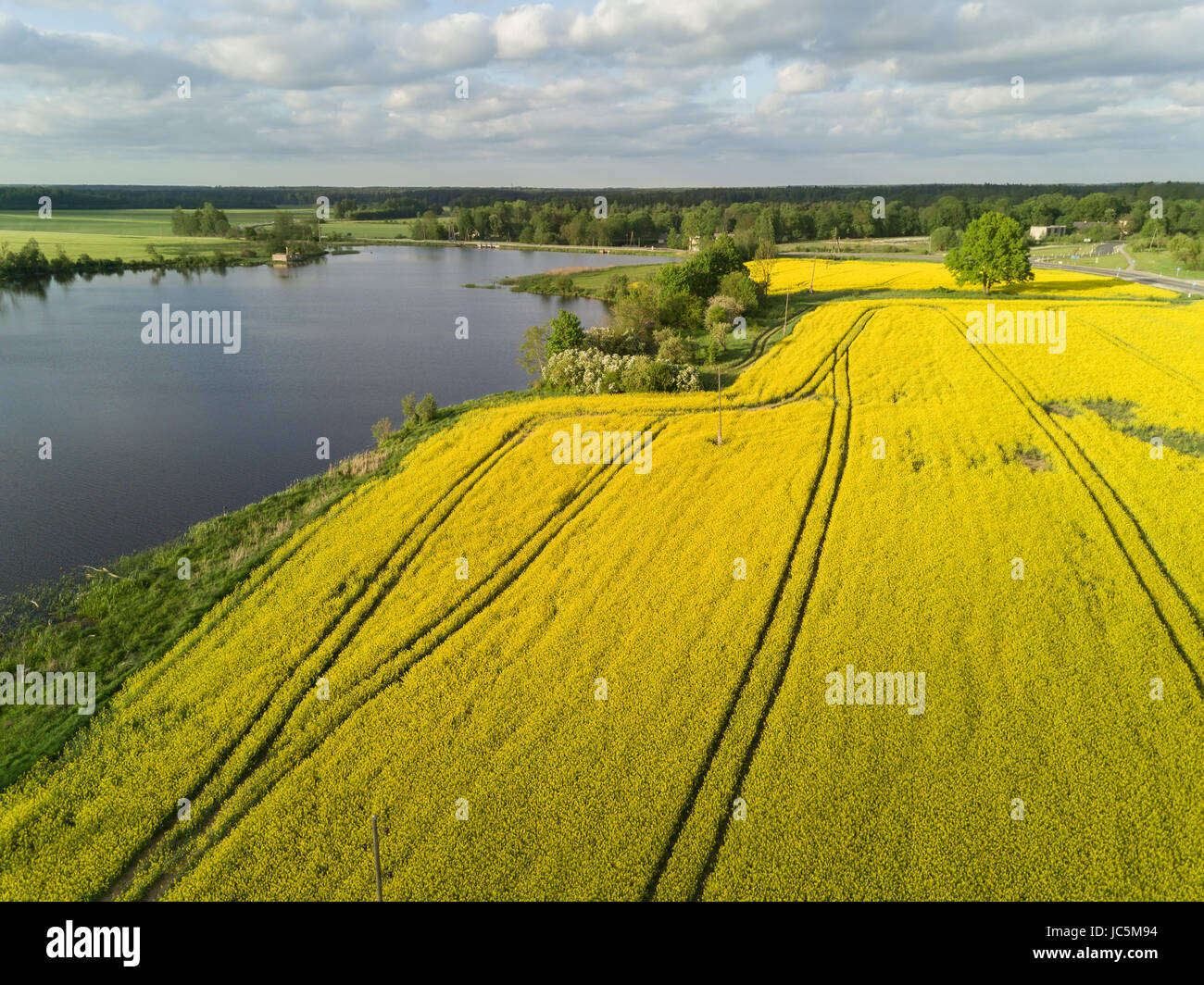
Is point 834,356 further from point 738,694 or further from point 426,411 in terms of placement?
point 738,694

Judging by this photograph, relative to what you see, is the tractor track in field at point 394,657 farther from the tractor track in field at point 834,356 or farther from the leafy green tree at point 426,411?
the tractor track in field at point 834,356

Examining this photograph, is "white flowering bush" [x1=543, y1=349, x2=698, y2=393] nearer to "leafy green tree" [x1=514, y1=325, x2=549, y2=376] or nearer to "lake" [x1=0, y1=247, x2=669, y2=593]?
"leafy green tree" [x1=514, y1=325, x2=549, y2=376]

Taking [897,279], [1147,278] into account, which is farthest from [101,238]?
[1147,278]

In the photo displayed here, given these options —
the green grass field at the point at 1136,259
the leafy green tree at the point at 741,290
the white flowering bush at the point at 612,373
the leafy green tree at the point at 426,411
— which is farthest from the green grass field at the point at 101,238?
the green grass field at the point at 1136,259

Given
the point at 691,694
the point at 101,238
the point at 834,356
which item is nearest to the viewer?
the point at 691,694

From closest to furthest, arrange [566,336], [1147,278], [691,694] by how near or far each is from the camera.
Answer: [691,694]
[566,336]
[1147,278]

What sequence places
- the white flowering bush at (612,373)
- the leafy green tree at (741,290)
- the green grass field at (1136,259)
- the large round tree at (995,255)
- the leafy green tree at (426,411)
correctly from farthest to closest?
the green grass field at (1136,259) → the leafy green tree at (741,290) → the large round tree at (995,255) → the white flowering bush at (612,373) → the leafy green tree at (426,411)

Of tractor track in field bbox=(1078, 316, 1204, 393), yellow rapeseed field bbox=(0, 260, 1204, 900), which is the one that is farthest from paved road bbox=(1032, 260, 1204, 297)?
yellow rapeseed field bbox=(0, 260, 1204, 900)
